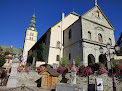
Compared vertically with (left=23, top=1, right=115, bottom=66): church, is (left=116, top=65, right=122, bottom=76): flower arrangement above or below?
below

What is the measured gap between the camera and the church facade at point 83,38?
59.5ft

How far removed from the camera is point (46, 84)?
10.4m

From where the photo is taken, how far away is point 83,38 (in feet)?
57.7

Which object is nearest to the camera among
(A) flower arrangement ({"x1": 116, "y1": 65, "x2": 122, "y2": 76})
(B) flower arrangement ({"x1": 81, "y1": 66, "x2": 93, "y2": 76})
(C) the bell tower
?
(A) flower arrangement ({"x1": 116, "y1": 65, "x2": 122, "y2": 76})

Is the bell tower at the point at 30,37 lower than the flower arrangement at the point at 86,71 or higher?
higher

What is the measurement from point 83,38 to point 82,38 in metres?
0.21

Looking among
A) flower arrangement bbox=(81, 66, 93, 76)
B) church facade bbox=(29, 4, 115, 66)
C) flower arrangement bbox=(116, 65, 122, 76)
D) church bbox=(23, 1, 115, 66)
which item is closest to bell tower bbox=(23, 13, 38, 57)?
church bbox=(23, 1, 115, 66)

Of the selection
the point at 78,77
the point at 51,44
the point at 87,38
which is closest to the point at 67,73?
the point at 78,77

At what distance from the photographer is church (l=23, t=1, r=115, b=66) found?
59.5 ft

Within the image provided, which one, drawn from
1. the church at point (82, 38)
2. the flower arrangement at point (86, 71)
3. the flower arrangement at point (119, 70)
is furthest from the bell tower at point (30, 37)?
the flower arrangement at point (119, 70)

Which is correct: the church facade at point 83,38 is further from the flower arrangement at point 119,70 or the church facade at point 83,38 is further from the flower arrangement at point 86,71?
the flower arrangement at point 119,70

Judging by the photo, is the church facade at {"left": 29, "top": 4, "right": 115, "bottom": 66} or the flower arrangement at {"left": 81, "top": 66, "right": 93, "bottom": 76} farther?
the church facade at {"left": 29, "top": 4, "right": 115, "bottom": 66}

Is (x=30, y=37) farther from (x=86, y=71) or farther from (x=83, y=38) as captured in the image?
(x=86, y=71)

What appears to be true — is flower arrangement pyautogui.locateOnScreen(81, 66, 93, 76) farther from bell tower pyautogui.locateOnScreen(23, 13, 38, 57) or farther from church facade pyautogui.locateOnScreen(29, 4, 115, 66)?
bell tower pyautogui.locateOnScreen(23, 13, 38, 57)
